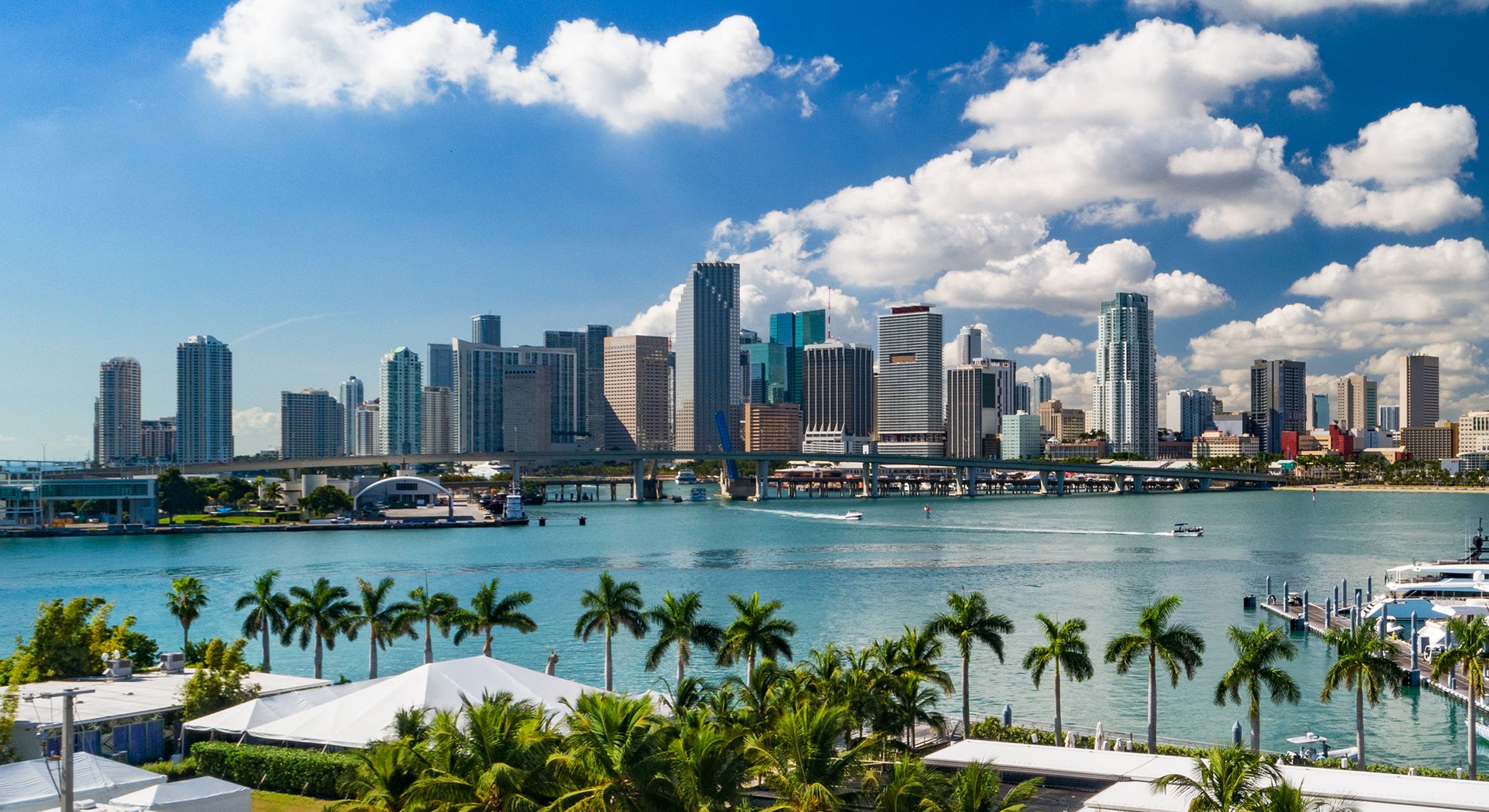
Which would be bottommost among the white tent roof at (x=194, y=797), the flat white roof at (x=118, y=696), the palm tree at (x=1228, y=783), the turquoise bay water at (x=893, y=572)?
the turquoise bay water at (x=893, y=572)

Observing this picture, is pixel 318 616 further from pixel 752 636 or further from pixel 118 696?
pixel 752 636

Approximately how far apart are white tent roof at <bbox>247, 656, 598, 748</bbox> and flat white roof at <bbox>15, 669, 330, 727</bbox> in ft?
12.1

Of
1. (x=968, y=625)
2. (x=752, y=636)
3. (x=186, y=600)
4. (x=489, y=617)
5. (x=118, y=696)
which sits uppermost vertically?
(x=968, y=625)

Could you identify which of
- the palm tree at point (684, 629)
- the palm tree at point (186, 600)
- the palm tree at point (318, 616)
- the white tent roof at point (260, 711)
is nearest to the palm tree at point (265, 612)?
the palm tree at point (318, 616)

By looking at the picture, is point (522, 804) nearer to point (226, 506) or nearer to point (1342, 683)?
point (1342, 683)

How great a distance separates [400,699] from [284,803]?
2869 mm

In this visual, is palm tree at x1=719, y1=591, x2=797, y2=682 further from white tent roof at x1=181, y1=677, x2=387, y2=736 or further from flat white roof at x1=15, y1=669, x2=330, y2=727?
flat white roof at x1=15, y1=669, x2=330, y2=727

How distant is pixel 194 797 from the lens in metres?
18.0

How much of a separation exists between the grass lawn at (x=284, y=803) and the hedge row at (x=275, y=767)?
0.83 feet

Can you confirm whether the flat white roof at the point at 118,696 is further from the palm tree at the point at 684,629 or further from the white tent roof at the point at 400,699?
the palm tree at the point at 684,629

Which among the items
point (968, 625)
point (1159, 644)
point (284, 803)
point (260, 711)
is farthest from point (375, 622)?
point (1159, 644)

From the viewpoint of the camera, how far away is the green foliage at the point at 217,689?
25.3 meters

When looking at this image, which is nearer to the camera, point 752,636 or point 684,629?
point 752,636

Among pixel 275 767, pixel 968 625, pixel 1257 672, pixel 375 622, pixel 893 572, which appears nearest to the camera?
pixel 275 767
